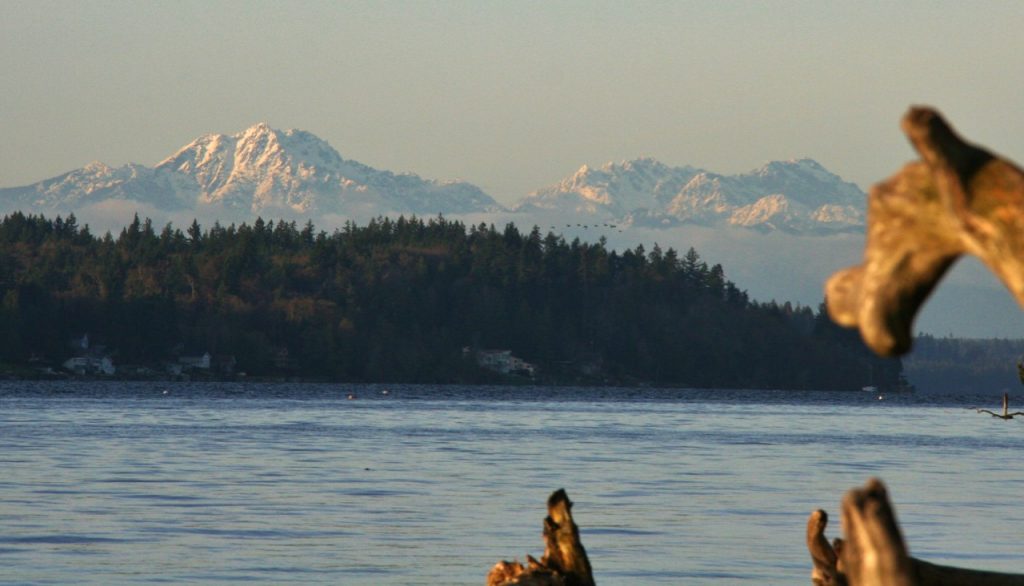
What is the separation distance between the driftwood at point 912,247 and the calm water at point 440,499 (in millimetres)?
24527

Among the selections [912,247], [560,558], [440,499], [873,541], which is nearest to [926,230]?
[912,247]

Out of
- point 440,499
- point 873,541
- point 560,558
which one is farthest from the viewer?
point 440,499

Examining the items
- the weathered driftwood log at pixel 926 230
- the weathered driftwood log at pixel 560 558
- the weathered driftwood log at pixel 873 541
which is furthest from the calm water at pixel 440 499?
the weathered driftwood log at pixel 926 230

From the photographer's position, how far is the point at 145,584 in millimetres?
26984

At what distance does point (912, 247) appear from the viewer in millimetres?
3666

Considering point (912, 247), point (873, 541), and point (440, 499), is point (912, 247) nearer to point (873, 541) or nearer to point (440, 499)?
point (873, 541)

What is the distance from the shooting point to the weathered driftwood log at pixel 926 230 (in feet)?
11.3

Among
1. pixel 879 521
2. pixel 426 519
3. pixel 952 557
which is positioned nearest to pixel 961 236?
pixel 879 521

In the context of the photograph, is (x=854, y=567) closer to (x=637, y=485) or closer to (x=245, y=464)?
(x=637, y=485)

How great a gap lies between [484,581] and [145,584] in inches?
207

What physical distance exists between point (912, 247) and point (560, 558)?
280 inches

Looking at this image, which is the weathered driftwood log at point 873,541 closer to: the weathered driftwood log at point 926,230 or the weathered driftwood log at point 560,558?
the weathered driftwood log at point 926,230

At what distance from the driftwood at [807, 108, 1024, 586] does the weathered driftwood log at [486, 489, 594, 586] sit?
668 cm

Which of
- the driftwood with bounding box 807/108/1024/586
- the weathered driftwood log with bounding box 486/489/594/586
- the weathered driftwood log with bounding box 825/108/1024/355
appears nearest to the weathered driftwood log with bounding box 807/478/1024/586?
the driftwood with bounding box 807/108/1024/586
